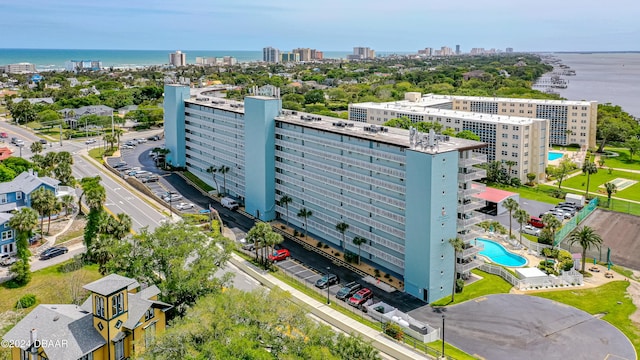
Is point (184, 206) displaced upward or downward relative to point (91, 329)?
upward

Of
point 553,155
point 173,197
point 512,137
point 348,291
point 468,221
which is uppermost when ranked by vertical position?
point 512,137

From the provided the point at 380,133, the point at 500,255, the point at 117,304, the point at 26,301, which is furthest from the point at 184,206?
the point at 500,255

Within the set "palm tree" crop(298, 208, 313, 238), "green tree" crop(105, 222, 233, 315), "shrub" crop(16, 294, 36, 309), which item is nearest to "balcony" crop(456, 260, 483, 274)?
"palm tree" crop(298, 208, 313, 238)

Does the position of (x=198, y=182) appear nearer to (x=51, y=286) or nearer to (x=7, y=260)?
(x=7, y=260)

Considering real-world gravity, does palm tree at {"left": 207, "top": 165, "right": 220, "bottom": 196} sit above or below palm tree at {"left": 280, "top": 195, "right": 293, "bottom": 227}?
above

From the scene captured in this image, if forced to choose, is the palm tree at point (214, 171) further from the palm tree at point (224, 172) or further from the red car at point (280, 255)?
the red car at point (280, 255)

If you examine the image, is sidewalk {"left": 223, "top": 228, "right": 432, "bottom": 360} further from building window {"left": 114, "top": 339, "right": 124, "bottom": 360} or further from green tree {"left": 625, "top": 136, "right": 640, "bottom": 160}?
green tree {"left": 625, "top": 136, "right": 640, "bottom": 160}
